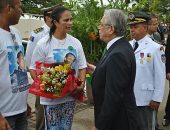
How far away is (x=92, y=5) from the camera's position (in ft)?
24.5

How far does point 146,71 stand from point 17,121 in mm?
1733

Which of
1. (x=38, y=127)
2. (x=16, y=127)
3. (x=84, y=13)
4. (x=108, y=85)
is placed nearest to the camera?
(x=108, y=85)

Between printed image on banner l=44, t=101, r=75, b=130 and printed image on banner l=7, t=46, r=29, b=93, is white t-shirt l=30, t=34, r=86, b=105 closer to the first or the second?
printed image on banner l=44, t=101, r=75, b=130

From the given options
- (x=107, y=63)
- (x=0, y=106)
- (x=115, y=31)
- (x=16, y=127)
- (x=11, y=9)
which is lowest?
(x=16, y=127)

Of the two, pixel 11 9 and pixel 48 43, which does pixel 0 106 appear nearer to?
pixel 11 9

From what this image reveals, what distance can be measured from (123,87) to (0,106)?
1.10 m

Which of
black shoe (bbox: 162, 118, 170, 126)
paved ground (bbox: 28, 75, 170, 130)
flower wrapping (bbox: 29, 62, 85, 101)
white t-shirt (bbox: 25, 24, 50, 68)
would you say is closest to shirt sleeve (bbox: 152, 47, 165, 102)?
flower wrapping (bbox: 29, 62, 85, 101)

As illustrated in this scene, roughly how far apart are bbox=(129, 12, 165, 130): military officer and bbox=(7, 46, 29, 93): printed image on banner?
1.58 meters

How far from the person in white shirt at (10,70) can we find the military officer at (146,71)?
159 centimetres

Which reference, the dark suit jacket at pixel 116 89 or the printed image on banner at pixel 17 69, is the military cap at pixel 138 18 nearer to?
the dark suit jacket at pixel 116 89

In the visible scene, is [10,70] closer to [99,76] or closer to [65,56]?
[99,76]

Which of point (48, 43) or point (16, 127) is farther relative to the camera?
point (48, 43)

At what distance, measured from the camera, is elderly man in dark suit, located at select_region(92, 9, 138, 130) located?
116 inches

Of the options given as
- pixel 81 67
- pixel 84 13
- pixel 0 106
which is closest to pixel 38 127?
pixel 81 67
